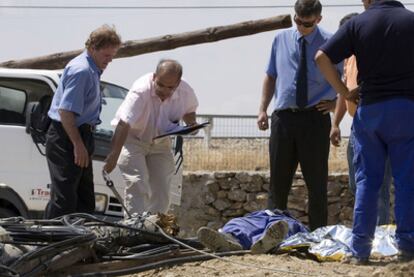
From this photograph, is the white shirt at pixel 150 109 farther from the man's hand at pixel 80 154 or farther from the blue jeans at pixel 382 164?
the blue jeans at pixel 382 164

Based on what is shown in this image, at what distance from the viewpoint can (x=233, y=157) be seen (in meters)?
17.9

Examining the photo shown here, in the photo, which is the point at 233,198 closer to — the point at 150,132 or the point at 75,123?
the point at 150,132

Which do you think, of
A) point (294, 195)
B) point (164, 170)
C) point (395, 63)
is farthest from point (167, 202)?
point (294, 195)

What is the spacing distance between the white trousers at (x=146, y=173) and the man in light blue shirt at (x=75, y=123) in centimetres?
42

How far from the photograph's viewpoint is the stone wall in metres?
16.1

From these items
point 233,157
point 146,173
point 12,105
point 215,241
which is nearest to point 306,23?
point 146,173

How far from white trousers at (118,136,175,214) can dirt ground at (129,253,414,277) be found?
161cm

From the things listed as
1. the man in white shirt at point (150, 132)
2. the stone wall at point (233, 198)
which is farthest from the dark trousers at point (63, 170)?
the stone wall at point (233, 198)

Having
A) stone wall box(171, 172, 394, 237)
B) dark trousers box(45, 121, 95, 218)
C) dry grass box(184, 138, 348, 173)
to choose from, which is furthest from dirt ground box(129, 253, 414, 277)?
dry grass box(184, 138, 348, 173)

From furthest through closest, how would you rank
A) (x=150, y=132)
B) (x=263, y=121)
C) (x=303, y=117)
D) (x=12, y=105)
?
(x=12, y=105), (x=263, y=121), (x=150, y=132), (x=303, y=117)

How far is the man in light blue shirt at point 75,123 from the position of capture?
307 inches

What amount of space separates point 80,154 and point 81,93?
0.48 metres

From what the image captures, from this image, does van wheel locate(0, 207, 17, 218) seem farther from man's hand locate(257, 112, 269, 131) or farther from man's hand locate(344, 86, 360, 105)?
man's hand locate(344, 86, 360, 105)

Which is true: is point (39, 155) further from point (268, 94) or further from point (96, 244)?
point (96, 244)
